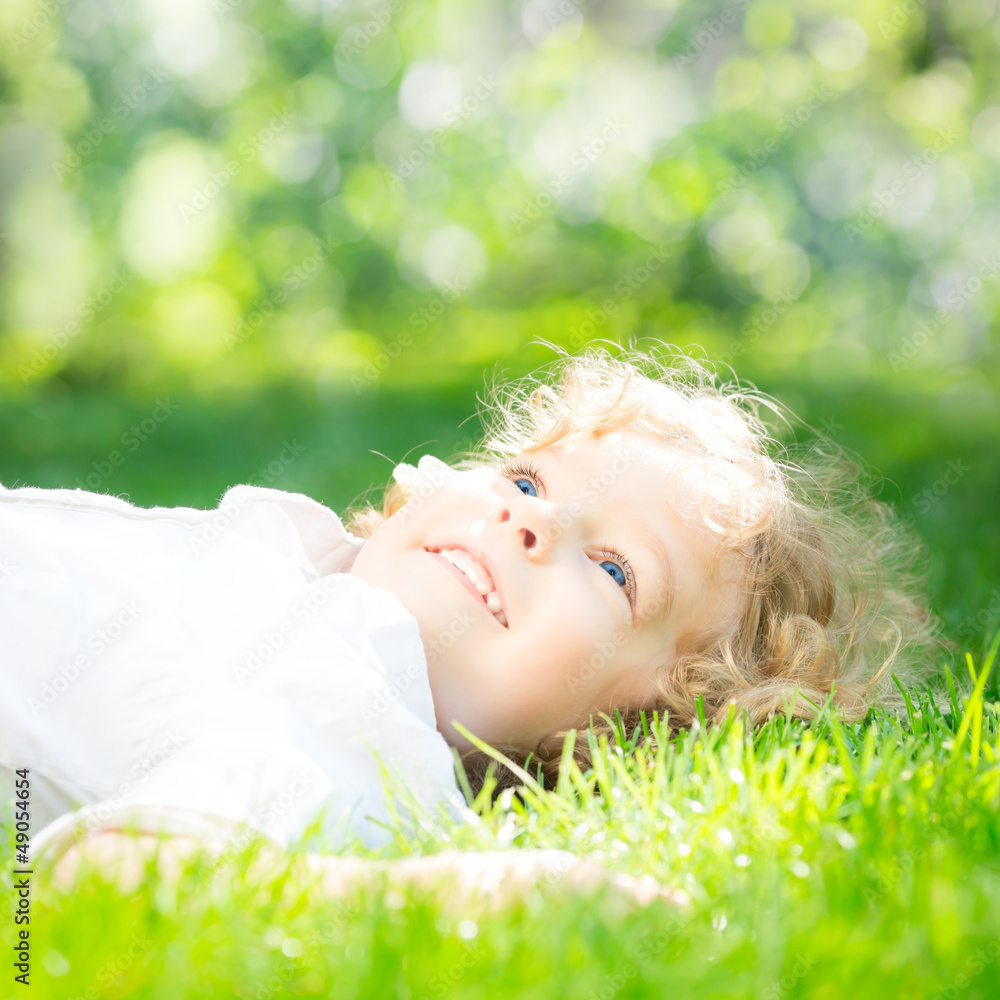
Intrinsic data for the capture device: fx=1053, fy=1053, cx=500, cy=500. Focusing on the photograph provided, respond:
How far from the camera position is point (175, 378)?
1138cm

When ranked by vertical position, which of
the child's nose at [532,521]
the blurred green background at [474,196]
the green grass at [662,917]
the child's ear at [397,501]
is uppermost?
the blurred green background at [474,196]

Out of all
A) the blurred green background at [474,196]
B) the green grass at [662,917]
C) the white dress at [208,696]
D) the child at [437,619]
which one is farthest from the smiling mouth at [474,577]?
the blurred green background at [474,196]

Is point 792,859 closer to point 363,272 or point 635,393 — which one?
point 635,393

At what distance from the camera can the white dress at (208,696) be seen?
1.42m

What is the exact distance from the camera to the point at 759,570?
2160 millimetres

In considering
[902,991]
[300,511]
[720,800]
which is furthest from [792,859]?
[300,511]

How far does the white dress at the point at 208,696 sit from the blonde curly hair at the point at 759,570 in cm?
32

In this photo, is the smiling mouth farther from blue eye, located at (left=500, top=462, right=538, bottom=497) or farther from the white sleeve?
the white sleeve

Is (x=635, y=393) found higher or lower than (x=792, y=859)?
higher

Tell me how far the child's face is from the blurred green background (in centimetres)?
525

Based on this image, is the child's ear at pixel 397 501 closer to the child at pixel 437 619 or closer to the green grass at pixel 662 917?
the child at pixel 437 619

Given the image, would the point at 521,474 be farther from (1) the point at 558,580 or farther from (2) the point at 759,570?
(2) the point at 759,570

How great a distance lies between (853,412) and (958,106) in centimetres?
555

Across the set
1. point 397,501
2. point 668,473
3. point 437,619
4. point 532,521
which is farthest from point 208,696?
point 397,501
